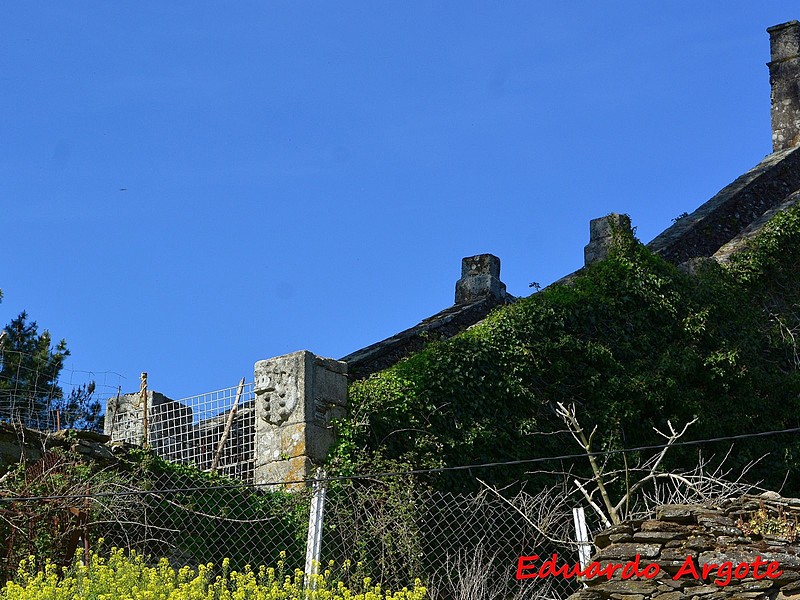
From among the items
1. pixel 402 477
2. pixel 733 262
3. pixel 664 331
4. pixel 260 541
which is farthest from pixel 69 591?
pixel 733 262

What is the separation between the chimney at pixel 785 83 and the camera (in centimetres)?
1989

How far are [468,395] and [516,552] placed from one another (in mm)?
1573

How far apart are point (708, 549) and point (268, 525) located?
4.00m

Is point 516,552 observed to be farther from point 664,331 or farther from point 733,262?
point 733,262

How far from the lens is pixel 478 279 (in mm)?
16266

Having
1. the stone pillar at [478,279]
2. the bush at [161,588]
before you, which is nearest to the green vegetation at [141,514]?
the bush at [161,588]

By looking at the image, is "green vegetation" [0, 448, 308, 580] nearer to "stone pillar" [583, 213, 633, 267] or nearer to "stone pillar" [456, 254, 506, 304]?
"stone pillar" [456, 254, 506, 304]

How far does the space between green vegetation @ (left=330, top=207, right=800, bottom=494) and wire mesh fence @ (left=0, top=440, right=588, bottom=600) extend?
0.66 metres

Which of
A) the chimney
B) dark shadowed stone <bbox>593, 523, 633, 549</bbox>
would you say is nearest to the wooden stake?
dark shadowed stone <bbox>593, 523, 633, 549</bbox>

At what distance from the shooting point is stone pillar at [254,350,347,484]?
1102 centimetres

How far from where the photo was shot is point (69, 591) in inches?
307

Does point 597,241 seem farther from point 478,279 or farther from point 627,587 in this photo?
point 627,587

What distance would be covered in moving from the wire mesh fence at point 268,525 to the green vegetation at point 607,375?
0.66 metres

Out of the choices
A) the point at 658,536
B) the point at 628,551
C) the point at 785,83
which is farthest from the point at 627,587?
the point at 785,83
